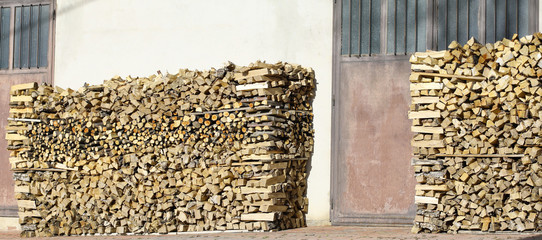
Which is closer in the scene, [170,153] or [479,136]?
[479,136]

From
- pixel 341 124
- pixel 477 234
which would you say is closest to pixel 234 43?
pixel 341 124

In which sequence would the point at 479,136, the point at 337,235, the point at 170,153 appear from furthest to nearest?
the point at 170,153 < the point at 337,235 < the point at 479,136

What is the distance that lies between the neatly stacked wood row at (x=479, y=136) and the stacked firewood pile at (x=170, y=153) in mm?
2036

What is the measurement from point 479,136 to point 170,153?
15.1ft

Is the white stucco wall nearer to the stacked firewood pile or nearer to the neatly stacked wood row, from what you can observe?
the stacked firewood pile

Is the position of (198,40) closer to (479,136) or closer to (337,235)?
(337,235)

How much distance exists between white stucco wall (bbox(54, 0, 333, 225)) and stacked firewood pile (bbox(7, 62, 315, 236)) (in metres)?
0.30

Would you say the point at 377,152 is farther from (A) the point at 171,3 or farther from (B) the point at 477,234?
(A) the point at 171,3

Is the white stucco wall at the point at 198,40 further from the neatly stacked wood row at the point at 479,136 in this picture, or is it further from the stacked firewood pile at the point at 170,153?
the neatly stacked wood row at the point at 479,136

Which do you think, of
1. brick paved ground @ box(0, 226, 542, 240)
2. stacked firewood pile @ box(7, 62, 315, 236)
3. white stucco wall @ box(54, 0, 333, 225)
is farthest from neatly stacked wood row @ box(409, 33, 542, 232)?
stacked firewood pile @ box(7, 62, 315, 236)

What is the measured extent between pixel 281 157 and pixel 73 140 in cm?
Result: 366

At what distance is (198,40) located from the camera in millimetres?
13062

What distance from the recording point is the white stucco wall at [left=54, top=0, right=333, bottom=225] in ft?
40.2

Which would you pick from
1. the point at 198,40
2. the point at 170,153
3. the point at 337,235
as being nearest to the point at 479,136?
the point at 337,235
